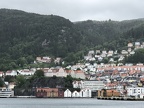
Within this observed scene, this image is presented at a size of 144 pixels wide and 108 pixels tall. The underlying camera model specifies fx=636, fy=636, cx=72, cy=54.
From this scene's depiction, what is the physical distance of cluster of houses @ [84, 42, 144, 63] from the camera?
181 m

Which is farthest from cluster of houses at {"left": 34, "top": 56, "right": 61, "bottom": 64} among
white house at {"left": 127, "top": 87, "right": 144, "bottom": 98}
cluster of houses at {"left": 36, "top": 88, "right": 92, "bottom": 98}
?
white house at {"left": 127, "top": 87, "right": 144, "bottom": 98}

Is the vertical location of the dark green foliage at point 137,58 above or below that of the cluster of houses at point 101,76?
above

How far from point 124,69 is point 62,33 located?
145 feet

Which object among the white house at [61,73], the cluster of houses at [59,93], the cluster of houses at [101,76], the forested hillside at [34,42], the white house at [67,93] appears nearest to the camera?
the cluster of houses at [101,76]

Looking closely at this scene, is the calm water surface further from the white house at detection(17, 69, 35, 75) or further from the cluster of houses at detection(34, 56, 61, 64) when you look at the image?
the cluster of houses at detection(34, 56, 61, 64)

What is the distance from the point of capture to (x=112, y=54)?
185 metres

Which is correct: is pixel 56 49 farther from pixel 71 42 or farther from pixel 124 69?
pixel 124 69

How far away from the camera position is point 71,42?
632ft

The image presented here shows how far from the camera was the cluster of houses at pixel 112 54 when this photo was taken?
18112 cm

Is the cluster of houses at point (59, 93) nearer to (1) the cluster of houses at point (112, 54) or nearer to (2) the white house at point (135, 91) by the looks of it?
(2) the white house at point (135, 91)

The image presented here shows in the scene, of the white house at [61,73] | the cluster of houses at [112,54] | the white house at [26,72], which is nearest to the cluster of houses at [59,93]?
the white house at [61,73]

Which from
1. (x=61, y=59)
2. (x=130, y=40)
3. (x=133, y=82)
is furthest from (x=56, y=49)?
(x=133, y=82)

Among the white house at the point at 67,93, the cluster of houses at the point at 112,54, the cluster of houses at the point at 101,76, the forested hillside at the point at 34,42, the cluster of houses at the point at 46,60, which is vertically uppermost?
the forested hillside at the point at 34,42

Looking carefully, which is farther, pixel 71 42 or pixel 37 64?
pixel 71 42
